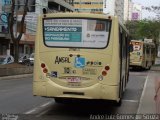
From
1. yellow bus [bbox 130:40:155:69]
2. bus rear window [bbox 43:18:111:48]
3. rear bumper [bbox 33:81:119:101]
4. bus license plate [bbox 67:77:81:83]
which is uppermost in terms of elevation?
bus rear window [bbox 43:18:111:48]

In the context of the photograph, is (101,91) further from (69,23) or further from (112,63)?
(69,23)

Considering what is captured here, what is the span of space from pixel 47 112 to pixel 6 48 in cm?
4661

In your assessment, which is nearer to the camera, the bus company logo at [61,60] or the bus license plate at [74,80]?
the bus license plate at [74,80]

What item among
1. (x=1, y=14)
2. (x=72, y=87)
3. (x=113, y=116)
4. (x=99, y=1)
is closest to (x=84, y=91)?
(x=72, y=87)

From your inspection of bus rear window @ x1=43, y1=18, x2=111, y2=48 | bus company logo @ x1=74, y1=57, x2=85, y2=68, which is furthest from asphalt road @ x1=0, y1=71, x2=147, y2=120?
bus rear window @ x1=43, y1=18, x2=111, y2=48

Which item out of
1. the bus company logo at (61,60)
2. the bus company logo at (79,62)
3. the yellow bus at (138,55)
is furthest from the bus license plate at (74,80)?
the yellow bus at (138,55)

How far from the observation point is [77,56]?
43.7 feet

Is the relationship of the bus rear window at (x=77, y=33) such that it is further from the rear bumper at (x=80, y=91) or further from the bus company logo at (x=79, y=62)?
the rear bumper at (x=80, y=91)

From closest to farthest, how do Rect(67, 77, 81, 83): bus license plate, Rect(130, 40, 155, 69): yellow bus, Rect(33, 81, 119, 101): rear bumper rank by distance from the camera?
1. Rect(33, 81, 119, 101): rear bumper
2. Rect(67, 77, 81, 83): bus license plate
3. Rect(130, 40, 155, 69): yellow bus

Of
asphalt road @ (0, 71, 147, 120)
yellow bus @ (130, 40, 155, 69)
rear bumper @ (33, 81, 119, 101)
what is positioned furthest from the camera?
yellow bus @ (130, 40, 155, 69)

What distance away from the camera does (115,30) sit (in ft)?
44.0

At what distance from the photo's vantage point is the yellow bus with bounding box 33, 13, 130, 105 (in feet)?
43.2

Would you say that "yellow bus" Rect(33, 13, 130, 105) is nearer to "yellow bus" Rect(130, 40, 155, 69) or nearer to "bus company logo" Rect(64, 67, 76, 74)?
"bus company logo" Rect(64, 67, 76, 74)

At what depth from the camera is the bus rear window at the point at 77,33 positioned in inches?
527
